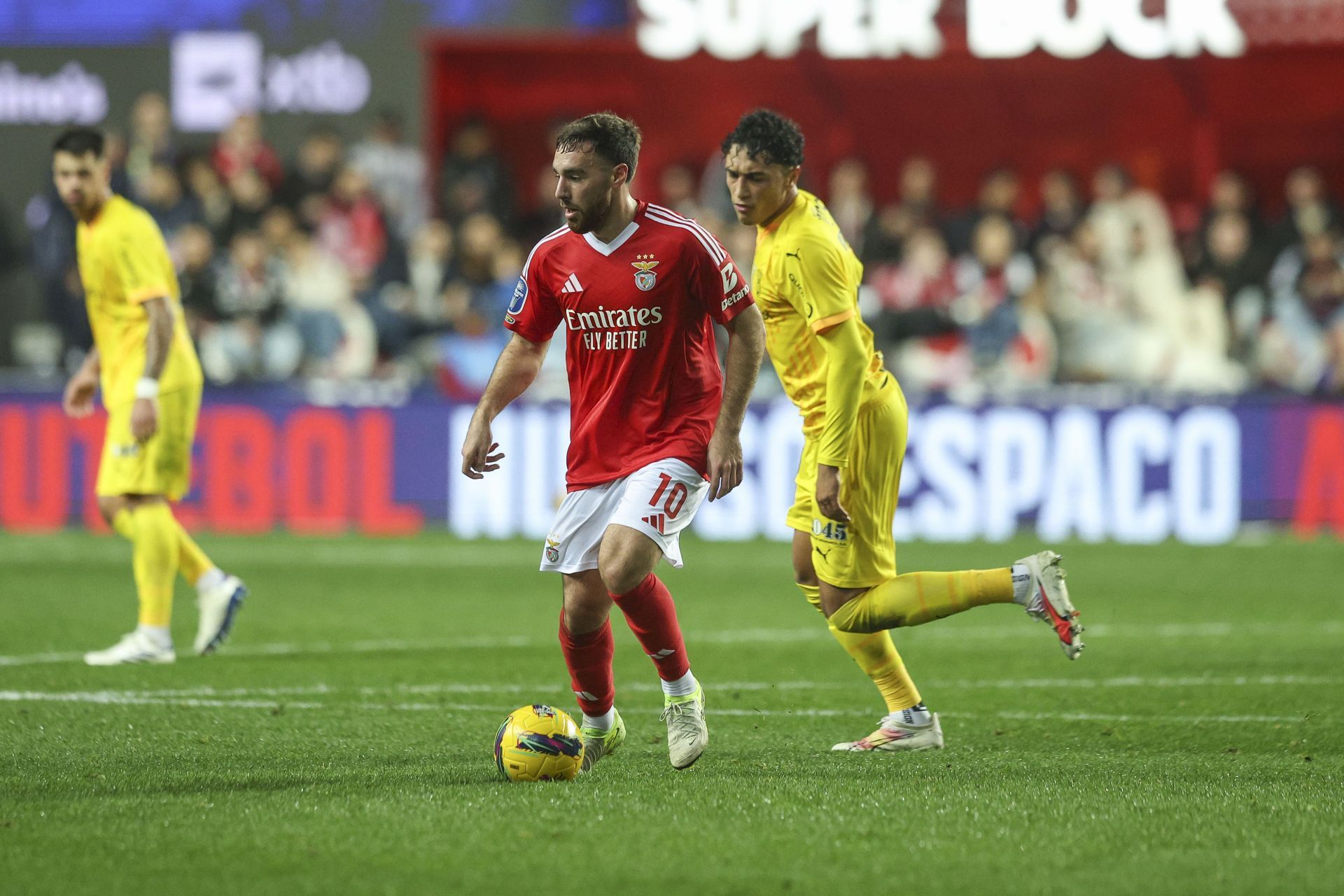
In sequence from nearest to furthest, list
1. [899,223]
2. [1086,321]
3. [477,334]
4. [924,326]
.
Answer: [477,334], [924,326], [1086,321], [899,223]

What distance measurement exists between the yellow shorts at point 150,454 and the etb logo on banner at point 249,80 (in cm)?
1059

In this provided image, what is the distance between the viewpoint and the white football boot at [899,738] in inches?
253

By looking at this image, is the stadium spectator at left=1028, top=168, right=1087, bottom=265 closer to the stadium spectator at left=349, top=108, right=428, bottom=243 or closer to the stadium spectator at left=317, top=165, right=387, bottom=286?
the stadium spectator at left=349, top=108, right=428, bottom=243

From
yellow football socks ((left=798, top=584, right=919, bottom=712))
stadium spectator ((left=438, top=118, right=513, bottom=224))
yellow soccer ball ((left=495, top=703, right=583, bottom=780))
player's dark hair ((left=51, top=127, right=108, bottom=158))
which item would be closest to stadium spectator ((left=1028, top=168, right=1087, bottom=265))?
stadium spectator ((left=438, top=118, right=513, bottom=224))

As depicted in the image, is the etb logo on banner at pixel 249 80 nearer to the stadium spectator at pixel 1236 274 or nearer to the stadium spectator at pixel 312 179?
the stadium spectator at pixel 312 179

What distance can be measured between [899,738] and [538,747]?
134 cm

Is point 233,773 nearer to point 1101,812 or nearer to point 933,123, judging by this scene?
point 1101,812

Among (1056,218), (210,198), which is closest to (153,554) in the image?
(210,198)

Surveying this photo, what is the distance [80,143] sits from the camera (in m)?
8.45

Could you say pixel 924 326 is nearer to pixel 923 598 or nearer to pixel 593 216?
pixel 923 598

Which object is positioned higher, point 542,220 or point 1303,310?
point 542,220

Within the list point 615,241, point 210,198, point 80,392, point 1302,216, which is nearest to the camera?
point 615,241

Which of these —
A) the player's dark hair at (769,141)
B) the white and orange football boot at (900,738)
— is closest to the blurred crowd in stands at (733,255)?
the white and orange football boot at (900,738)

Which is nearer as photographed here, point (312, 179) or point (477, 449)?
point (477, 449)
